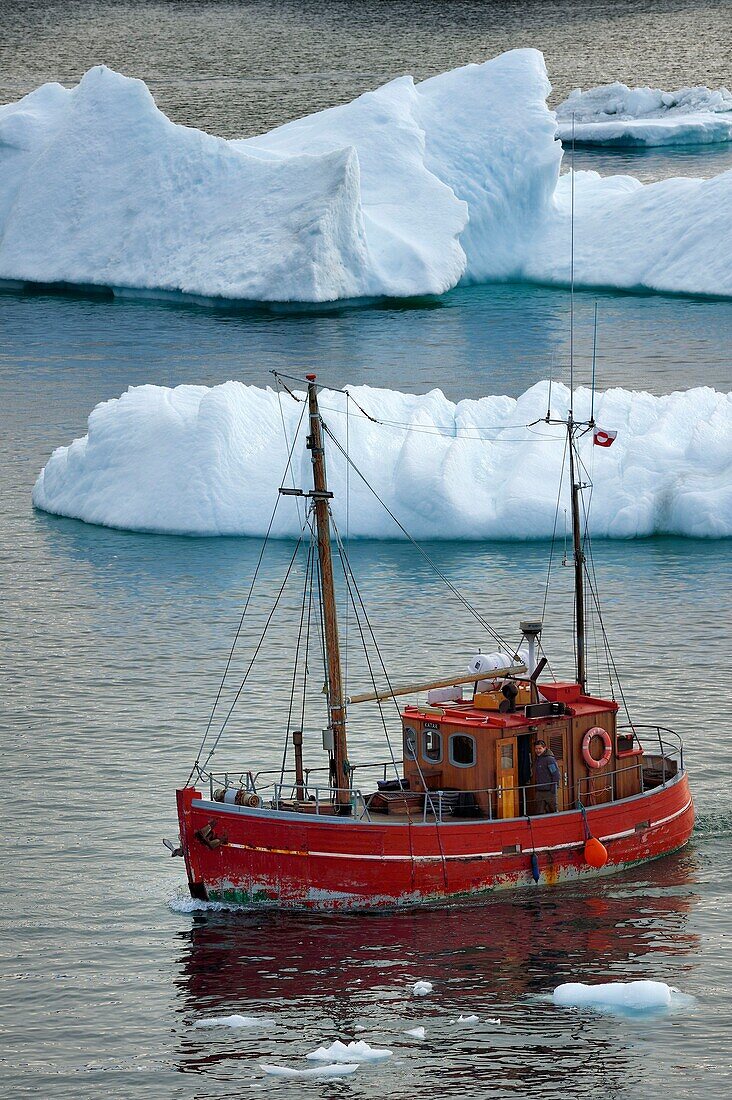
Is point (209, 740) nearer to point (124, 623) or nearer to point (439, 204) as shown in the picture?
point (124, 623)

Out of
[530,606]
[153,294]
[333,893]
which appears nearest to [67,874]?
[333,893]

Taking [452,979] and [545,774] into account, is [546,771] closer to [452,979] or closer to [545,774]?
[545,774]

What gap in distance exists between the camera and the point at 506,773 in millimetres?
29250

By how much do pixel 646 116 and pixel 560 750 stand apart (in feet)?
283

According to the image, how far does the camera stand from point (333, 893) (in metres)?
28.2

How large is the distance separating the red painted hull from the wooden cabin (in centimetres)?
61

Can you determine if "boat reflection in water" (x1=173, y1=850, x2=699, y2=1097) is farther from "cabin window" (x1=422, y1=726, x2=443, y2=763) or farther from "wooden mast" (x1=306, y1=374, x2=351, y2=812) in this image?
"wooden mast" (x1=306, y1=374, x2=351, y2=812)

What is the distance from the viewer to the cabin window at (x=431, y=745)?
1169 inches

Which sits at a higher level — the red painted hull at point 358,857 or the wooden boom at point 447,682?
the wooden boom at point 447,682

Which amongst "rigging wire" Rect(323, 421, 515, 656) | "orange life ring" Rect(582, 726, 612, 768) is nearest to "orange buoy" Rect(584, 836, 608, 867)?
"orange life ring" Rect(582, 726, 612, 768)

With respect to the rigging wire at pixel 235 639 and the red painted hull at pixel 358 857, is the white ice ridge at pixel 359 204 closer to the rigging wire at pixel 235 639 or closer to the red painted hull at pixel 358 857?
the rigging wire at pixel 235 639

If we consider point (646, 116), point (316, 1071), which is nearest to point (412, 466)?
point (316, 1071)

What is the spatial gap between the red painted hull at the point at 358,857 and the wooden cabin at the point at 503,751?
61 centimetres

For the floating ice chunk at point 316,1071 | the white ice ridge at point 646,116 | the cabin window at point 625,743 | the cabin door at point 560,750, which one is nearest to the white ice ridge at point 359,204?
the white ice ridge at point 646,116
